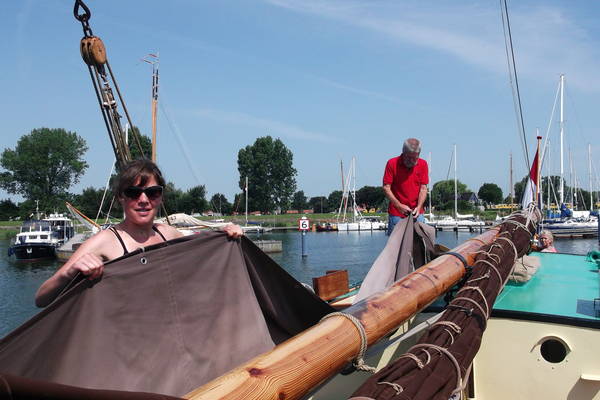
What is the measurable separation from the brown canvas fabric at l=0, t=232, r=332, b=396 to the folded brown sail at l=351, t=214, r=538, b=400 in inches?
A: 38.5

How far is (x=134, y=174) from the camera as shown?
9.87 feet

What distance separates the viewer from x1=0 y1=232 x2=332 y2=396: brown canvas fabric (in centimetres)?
229

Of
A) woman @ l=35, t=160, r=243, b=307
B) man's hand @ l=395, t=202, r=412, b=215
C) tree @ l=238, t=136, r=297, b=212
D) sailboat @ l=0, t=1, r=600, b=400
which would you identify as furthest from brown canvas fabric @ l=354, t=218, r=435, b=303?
tree @ l=238, t=136, r=297, b=212

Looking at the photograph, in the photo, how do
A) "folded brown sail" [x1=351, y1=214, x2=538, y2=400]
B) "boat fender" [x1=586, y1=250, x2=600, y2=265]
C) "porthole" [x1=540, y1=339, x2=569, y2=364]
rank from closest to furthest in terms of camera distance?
"folded brown sail" [x1=351, y1=214, x2=538, y2=400] → "porthole" [x1=540, y1=339, x2=569, y2=364] → "boat fender" [x1=586, y1=250, x2=600, y2=265]

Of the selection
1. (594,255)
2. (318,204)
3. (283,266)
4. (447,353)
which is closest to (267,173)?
(318,204)

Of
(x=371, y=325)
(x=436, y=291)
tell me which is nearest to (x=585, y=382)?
(x=436, y=291)

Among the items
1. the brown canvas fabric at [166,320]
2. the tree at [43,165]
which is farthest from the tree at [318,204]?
the brown canvas fabric at [166,320]

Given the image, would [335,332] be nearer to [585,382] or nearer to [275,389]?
[275,389]

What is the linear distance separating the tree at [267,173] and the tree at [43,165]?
3563 centimetres

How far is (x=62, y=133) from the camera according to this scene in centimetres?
8281

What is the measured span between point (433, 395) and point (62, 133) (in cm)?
8877

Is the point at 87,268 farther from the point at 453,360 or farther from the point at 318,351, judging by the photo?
the point at 453,360

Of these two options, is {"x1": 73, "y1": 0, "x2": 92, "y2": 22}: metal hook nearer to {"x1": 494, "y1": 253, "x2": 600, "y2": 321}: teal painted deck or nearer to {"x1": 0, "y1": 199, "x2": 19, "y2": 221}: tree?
{"x1": 494, "y1": 253, "x2": 600, "y2": 321}: teal painted deck

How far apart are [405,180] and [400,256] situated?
145 cm
